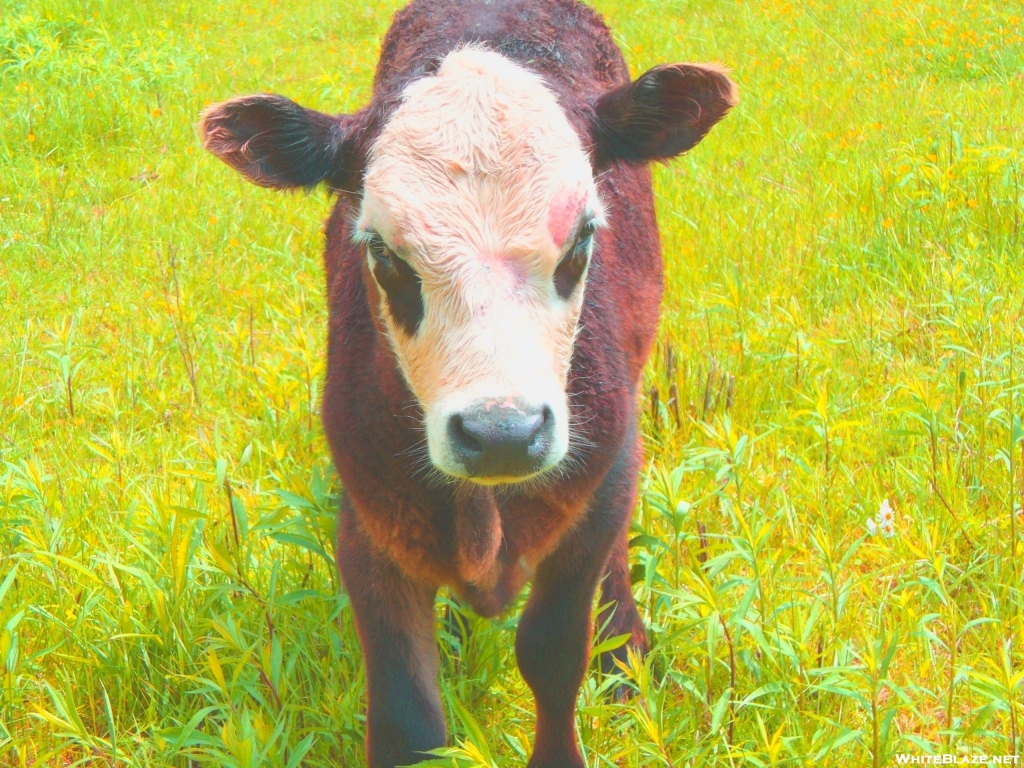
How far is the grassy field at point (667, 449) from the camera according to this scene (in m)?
3.05

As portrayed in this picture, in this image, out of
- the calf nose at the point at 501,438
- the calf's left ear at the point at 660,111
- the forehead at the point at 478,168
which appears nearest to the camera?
the calf nose at the point at 501,438

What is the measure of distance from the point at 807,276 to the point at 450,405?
141 inches

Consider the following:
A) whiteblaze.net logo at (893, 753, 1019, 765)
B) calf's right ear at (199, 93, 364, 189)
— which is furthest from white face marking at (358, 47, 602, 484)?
whiteblaze.net logo at (893, 753, 1019, 765)

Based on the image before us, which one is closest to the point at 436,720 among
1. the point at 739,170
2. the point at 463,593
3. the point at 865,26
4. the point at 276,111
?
the point at 463,593

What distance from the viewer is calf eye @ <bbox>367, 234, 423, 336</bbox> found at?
259 cm

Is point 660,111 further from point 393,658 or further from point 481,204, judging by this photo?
point 393,658

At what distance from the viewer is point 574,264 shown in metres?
2.70

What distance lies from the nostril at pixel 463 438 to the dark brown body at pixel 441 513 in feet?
1.44

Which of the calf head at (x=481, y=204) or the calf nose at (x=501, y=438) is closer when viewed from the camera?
the calf nose at (x=501, y=438)

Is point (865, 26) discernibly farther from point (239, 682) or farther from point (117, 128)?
point (239, 682)

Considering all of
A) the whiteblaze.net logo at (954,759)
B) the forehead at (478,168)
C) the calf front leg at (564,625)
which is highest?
the forehead at (478,168)

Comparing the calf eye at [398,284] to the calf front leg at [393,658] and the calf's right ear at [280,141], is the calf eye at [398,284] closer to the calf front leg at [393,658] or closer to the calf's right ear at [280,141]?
the calf's right ear at [280,141]

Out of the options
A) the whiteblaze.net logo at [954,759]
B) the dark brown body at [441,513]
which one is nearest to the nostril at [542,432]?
the dark brown body at [441,513]

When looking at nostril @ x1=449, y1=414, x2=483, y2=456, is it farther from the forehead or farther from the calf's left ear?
the calf's left ear
